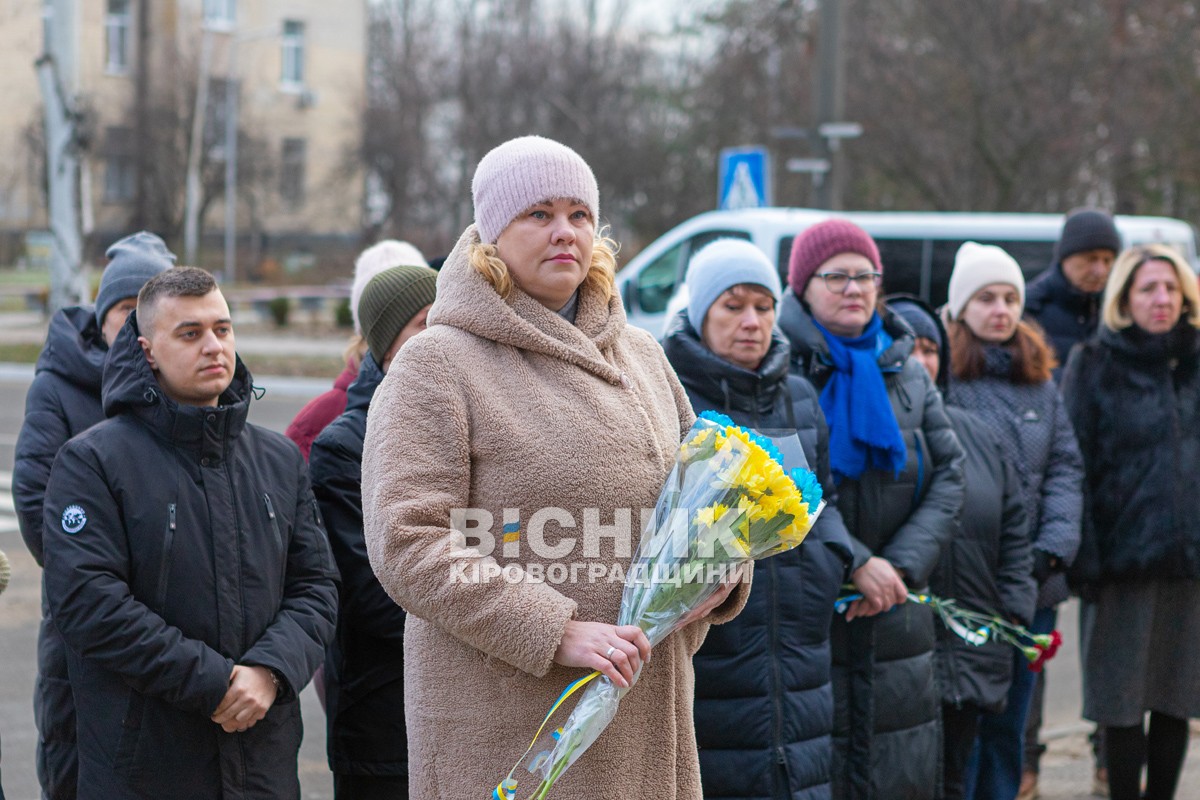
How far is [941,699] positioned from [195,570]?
97.6 inches

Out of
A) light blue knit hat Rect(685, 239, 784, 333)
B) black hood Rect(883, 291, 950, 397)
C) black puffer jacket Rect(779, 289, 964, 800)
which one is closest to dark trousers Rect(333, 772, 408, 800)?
black puffer jacket Rect(779, 289, 964, 800)

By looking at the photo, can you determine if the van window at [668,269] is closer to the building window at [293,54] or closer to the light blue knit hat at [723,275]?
the light blue knit hat at [723,275]

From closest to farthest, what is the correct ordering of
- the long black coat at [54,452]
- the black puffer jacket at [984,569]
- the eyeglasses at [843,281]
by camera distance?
the long black coat at [54,452] < the eyeglasses at [843,281] < the black puffer jacket at [984,569]

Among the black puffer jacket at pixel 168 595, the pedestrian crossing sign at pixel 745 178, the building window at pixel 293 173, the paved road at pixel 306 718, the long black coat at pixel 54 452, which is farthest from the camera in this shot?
the building window at pixel 293 173

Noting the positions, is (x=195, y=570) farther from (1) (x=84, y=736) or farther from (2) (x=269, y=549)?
(1) (x=84, y=736)

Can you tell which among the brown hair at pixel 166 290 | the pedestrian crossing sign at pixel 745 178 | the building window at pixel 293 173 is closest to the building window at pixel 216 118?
the building window at pixel 293 173

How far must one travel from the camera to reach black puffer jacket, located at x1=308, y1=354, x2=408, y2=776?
3.89 meters

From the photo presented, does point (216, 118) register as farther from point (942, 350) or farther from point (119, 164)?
point (942, 350)

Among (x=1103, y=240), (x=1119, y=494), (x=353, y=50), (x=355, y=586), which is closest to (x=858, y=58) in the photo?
(x=1103, y=240)

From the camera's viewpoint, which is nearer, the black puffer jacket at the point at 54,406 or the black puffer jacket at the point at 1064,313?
the black puffer jacket at the point at 54,406

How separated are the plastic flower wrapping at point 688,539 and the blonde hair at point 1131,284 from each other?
279 cm

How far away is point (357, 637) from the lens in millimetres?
3967

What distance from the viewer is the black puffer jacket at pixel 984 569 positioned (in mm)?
4586

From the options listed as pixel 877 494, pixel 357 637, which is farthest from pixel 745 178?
pixel 357 637
